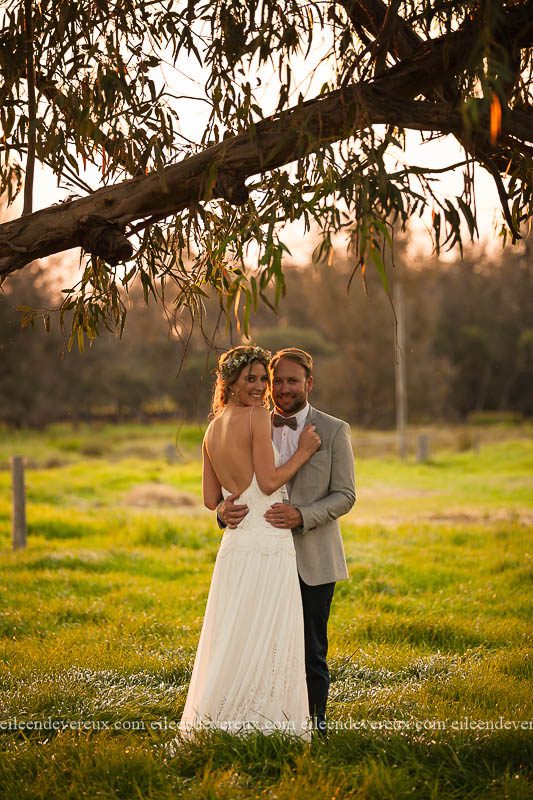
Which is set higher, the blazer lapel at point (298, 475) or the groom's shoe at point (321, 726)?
the blazer lapel at point (298, 475)

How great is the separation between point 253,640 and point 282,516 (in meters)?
0.69

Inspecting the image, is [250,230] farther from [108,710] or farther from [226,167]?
[108,710]

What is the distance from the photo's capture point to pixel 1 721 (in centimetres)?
557

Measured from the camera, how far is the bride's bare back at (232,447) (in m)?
4.98

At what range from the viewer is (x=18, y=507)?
12594mm

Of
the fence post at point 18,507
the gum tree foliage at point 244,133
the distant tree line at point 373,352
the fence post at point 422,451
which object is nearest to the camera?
the gum tree foliage at point 244,133

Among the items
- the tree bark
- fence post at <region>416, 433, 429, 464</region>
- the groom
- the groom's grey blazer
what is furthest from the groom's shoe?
Result: fence post at <region>416, 433, 429, 464</region>

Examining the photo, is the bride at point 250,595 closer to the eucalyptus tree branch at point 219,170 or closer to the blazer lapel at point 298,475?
the blazer lapel at point 298,475

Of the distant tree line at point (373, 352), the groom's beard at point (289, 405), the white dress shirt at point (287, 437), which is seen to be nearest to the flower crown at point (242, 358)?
the groom's beard at point (289, 405)

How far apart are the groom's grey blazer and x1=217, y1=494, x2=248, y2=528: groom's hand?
400mm

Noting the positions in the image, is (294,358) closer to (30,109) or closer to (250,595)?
(250,595)

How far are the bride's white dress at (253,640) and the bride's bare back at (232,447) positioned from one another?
83mm

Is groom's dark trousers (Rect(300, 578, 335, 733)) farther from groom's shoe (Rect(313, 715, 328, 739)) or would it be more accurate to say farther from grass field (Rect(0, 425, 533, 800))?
grass field (Rect(0, 425, 533, 800))

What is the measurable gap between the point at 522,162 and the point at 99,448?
106 feet
